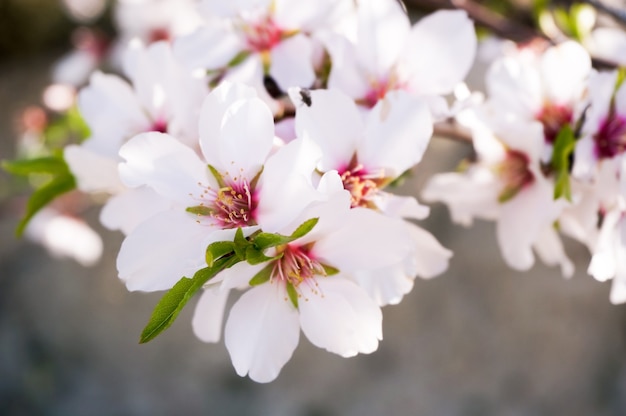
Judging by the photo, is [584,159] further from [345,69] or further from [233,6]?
[233,6]

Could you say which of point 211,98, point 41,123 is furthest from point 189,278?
point 41,123

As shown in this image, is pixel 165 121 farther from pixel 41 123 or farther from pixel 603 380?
pixel 603 380

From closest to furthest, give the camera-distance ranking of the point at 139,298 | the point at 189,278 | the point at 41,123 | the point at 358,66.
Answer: the point at 189,278 < the point at 358,66 < the point at 41,123 < the point at 139,298

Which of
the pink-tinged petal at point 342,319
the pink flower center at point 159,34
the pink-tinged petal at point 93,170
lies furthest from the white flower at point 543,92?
the pink flower center at point 159,34

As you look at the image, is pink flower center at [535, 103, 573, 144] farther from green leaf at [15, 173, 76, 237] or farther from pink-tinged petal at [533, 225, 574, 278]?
green leaf at [15, 173, 76, 237]

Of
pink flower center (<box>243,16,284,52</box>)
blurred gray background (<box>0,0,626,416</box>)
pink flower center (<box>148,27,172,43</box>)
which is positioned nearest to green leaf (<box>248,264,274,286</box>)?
pink flower center (<box>243,16,284,52</box>)

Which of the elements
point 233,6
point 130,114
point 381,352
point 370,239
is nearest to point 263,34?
point 233,6
